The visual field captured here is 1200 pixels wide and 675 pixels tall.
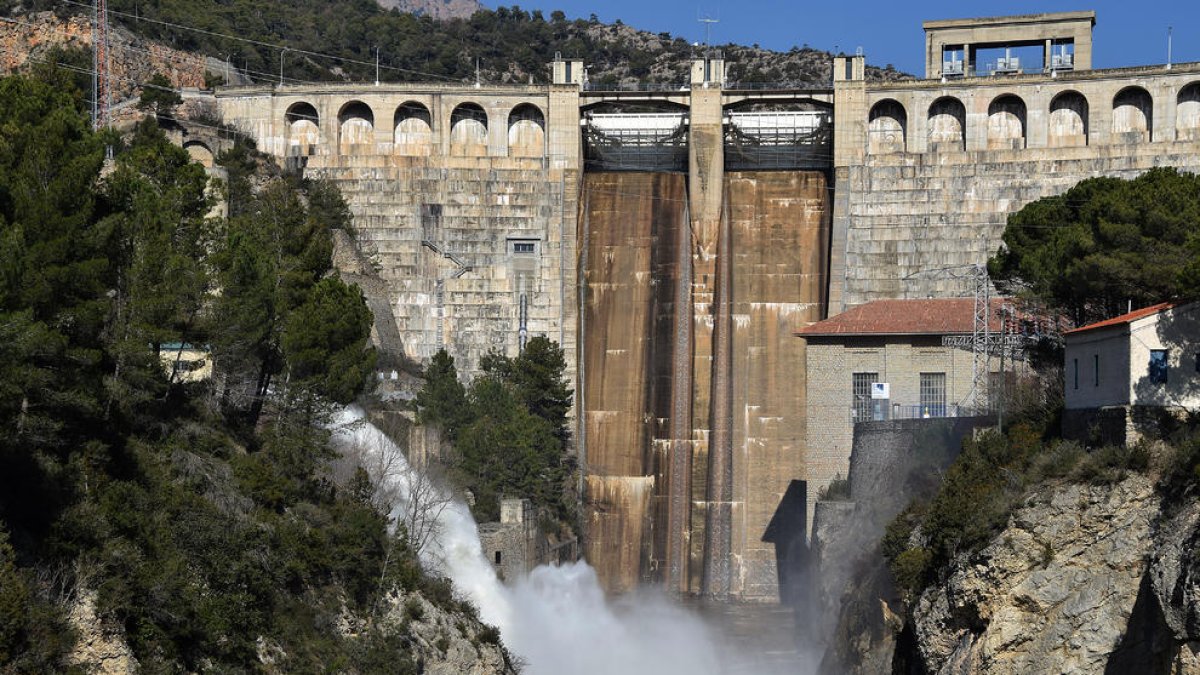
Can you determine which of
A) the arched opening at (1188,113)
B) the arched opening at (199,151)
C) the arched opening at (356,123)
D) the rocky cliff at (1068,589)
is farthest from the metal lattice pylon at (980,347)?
the arched opening at (199,151)

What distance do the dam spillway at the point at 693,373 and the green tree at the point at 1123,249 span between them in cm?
2579

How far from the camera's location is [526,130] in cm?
10525

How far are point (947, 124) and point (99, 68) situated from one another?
1742 inches

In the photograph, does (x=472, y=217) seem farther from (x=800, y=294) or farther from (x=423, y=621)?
(x=423, y=621)

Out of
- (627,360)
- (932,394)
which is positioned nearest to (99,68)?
(627,360)

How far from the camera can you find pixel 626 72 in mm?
171875

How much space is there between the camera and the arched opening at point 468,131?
105 m

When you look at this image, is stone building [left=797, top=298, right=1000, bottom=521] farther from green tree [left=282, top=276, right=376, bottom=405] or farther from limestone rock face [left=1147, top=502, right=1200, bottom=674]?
limestone rock face [left=1147, top=502, right=1200, bottom=674]

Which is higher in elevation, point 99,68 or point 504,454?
point 99,68

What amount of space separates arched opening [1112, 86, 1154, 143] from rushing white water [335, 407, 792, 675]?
102 feet

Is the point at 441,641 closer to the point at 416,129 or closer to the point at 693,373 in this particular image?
the point at 693,373

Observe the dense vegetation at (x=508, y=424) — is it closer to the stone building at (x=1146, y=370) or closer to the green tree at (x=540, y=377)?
the green tree at (x=540, y=377)

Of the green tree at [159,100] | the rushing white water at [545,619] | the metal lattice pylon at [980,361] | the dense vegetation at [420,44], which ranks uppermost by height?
the dense vegetation at [420,44]

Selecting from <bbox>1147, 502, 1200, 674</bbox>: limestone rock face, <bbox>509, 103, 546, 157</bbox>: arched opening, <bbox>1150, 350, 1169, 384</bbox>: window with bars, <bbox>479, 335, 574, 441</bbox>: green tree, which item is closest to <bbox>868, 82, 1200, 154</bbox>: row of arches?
<bbox>509, 103, 546, 157</bbox>: arched opening
